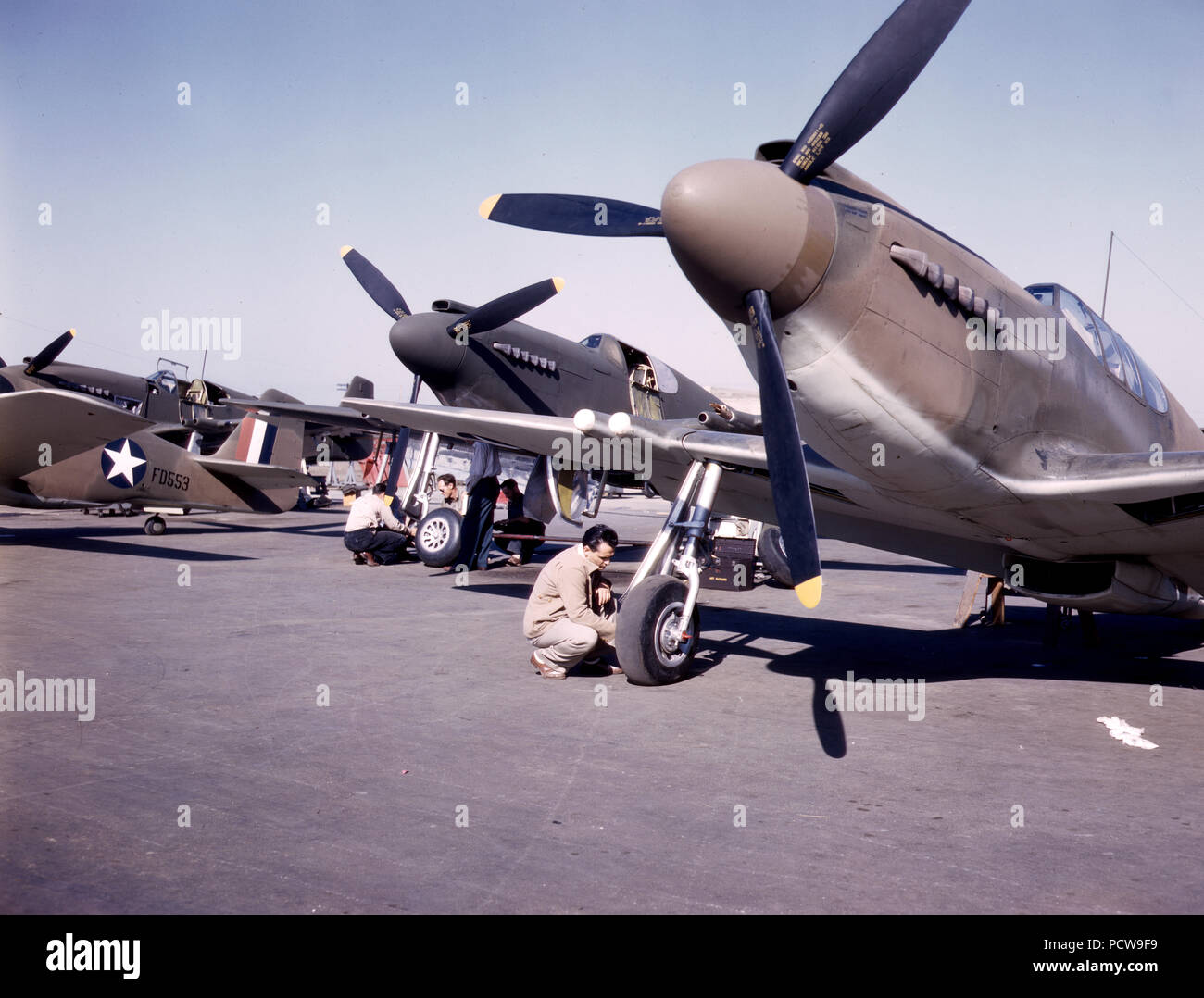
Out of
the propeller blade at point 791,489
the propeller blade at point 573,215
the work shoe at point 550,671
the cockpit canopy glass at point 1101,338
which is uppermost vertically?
the propeller blade at point 573,215

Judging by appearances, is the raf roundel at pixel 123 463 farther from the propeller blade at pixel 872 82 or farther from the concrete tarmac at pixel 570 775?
the propeller blade at pixel 872 82

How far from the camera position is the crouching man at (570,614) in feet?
23.5

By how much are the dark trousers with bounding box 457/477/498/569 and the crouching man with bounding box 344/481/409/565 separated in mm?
1582

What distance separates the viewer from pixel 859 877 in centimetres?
345

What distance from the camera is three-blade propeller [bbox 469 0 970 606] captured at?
15.6 feet

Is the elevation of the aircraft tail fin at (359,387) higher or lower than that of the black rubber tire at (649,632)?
higher

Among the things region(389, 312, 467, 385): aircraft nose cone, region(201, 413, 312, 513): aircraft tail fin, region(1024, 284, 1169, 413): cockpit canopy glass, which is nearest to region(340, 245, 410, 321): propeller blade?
region(389, 312, 467, 385): aircraft nose cone

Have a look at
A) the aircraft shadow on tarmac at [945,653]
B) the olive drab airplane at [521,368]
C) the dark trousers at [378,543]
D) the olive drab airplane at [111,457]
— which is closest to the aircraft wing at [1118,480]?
the aircraft shadow on tarmac at [945,653]

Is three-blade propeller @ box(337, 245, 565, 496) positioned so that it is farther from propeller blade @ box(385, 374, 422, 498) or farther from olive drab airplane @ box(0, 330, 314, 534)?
olive drab airplane @ box(0, 330, 314, 534)

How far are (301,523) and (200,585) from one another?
12366 millimetres

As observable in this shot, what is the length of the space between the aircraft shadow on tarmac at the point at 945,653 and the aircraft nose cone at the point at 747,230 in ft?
9.27

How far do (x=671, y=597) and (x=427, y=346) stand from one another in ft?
23.1

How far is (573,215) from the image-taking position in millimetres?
6582

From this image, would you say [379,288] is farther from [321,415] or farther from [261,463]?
[261,463]
